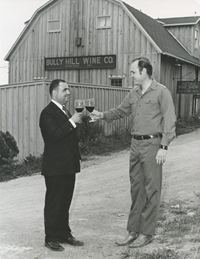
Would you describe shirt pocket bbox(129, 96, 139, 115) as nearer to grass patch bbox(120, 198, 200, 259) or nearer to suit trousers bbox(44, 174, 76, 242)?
suit trousers bbox(44, 174, 76, 242)

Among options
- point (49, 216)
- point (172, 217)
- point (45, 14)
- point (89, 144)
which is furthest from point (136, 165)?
point (45, 14)

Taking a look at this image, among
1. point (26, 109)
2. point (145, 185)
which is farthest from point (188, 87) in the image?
point (145, 185)

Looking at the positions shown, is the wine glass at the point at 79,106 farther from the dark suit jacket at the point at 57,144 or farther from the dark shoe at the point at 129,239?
the dark shoe at the point at 129,239

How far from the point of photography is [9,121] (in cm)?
1470

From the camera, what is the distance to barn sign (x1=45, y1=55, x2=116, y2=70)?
74.2 ft

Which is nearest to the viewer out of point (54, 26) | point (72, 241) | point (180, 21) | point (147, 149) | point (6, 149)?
point (147, 149)

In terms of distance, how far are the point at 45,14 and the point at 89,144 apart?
11.8 m

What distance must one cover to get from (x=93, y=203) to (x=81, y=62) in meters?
15.8

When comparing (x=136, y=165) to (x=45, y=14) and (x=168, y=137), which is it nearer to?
(x=168, y=137)

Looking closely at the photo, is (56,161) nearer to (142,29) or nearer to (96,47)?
(142,29)

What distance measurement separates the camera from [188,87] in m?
22.6

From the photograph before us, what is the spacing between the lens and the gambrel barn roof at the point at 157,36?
70.3 ft

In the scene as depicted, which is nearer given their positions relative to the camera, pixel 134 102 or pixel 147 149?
pixel 147 149

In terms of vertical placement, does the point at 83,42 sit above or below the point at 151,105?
above
